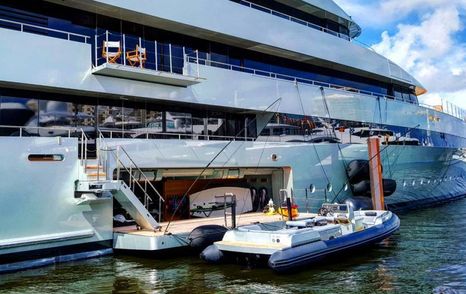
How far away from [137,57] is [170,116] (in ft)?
8.34

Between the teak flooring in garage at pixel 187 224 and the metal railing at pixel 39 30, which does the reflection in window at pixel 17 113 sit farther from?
the teak flooring in garage at pixel 187 224

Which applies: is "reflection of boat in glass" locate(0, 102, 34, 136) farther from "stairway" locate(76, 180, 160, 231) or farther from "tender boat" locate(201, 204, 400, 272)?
"tender boat" locate(201, 204, 400, 272)

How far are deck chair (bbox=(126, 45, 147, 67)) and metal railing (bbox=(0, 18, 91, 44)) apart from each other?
1.20 metres

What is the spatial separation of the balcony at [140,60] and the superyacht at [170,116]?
1.7 inches

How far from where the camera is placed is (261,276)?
8953 mm

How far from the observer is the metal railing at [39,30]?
11010mm

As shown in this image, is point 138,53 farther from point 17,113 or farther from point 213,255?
point 213,255

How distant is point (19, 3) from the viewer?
37.8 ft

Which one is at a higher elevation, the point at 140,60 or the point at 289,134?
the point at 140,60

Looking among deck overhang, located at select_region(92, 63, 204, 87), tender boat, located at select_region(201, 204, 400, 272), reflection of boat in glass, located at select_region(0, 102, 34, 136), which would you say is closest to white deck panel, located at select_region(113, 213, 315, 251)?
tender boat, located at select_region(201, 204, 400, 272)

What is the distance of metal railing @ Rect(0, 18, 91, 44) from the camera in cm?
1101

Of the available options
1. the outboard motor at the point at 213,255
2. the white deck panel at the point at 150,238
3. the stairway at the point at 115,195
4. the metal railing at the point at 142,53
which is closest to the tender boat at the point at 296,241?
the outboard motor at the point at 213,255

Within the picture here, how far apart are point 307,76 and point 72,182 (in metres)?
11.9

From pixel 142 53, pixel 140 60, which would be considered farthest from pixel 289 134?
pixel 140 60
